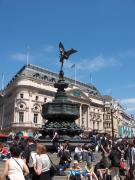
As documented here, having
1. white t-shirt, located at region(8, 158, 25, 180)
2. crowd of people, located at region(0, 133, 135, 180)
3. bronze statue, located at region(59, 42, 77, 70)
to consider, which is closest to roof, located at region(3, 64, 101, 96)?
bronze statue, located at region(59, 42, 77, 70)

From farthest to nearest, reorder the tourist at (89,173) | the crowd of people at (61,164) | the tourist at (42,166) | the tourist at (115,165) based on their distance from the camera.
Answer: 1. the tourist at (115,165)
2. the tourist at (89,173)
3. the tourist at (42,166)
4. the crowd of people at (61,164)

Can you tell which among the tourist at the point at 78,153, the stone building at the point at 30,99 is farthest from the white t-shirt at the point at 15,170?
the stone building at the point at 30,99

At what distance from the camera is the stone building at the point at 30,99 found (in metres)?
89.4

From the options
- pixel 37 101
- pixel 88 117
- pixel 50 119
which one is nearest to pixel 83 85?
pixel 88 117

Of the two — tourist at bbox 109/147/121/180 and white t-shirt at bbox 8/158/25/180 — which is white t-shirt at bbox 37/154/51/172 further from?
tourist at bbox 109/147/121/180

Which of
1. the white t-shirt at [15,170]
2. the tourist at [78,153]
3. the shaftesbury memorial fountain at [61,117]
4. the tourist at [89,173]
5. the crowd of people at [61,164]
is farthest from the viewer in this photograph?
the shaftesbury memorial fountain at [61,117]

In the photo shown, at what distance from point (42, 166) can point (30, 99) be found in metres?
82.4

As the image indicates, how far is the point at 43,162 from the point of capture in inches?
346

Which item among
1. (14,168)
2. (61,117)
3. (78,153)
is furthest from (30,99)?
(14,168)

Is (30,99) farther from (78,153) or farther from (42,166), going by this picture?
(42,166)

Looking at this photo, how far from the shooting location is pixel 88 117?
109 m

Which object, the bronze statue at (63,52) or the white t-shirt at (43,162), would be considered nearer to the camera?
the white t-shirt at (43,162)

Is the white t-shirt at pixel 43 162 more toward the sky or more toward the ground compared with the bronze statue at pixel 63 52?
more toward the ground

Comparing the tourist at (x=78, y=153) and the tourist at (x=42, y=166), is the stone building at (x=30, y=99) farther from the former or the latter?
the tourist at (x=42, y=166)
